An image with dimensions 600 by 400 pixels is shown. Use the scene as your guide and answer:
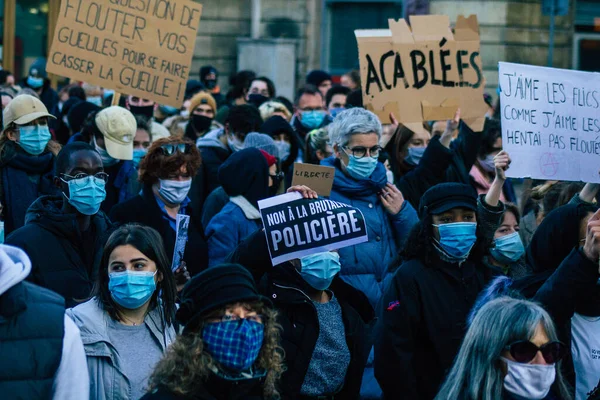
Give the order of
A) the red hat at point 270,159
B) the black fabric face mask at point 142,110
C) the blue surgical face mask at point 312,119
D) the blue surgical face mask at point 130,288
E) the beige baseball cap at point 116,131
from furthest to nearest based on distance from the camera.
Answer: the blue surgical face mask at point 312,119
the black fabric face mask at point 142,110
the beige baseball cap at point 116,131
the red hat at point 270,159
the blue surgical face mask at point 130,288

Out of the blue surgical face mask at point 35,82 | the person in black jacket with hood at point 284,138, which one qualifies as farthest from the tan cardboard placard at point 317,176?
the blue surgical face mask at point 35,82

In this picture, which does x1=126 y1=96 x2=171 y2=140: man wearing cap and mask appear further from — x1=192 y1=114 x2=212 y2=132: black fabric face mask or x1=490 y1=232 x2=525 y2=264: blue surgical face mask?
x1=490 y1=232 x2=525 y2=264: blue surgical face mask

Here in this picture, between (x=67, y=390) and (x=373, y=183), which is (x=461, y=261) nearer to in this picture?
(x=373, y=183)

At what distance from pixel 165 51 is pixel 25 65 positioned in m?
14.3

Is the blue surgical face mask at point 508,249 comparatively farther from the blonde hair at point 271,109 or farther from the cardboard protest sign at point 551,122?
the blonde hair at point 271,109

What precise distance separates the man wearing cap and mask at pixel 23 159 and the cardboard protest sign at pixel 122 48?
3.00 ft

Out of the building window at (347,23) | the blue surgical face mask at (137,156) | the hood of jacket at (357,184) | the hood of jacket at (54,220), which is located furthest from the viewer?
the building window at (347,23)

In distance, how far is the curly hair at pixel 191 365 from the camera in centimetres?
376

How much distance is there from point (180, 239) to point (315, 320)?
112cm

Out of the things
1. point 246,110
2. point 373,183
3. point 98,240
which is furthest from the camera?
point 246,110

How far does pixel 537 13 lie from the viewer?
64.2 ft

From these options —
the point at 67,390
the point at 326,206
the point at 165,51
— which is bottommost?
the point at 67,390

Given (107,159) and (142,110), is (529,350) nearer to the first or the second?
(107,159)

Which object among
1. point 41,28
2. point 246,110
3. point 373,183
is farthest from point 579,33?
point 373,183
